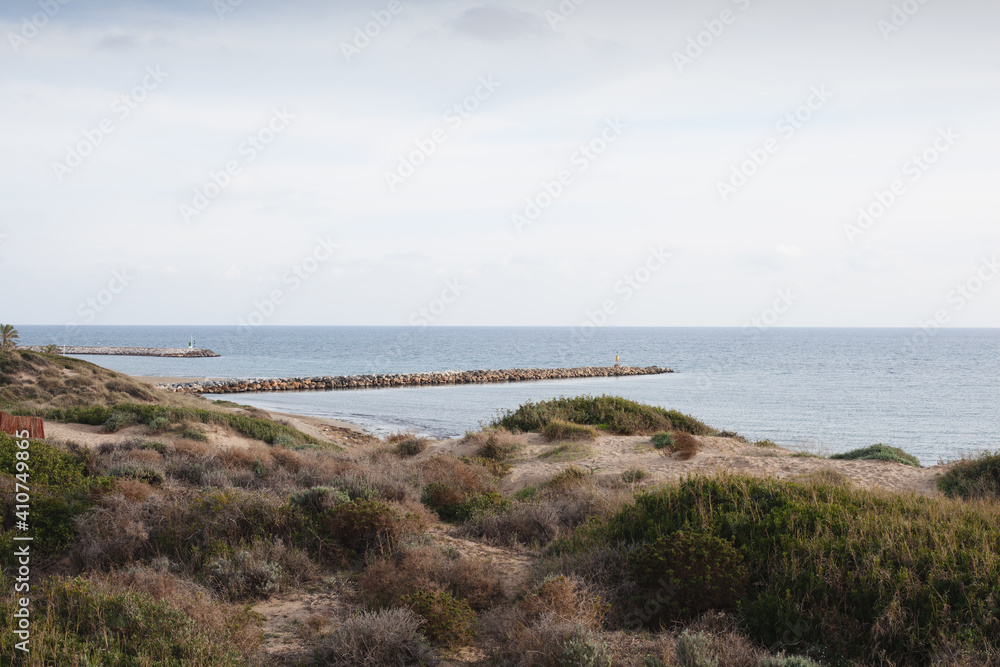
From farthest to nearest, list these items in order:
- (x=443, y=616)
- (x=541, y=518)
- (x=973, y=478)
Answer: (x=973, y=478) → (x=541, y=518) → (x=443, y=616)

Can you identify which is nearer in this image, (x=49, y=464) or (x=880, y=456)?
(x=49, y=464)

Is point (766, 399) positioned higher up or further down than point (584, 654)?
further down

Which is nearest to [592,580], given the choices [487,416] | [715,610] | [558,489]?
[715,610]

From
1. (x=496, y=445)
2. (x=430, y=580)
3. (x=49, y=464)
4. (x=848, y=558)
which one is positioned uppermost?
(x=848, y=558)

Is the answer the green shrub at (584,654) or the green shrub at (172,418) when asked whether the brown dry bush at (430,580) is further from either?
the green shrub at (172,418)

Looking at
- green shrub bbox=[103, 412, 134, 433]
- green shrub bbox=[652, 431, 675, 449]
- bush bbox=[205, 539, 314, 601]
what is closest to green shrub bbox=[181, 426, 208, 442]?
green shrub bbox=[103, 412, 134, 433]

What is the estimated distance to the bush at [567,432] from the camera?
18719mm

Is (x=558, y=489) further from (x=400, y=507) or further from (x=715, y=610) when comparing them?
(x=715, y=610)

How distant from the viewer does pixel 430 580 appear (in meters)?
6.73

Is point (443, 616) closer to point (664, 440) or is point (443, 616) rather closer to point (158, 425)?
point (664, 440)

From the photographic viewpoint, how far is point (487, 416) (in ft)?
117

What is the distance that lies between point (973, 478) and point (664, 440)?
707 cm

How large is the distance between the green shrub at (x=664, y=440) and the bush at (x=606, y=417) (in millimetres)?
1547

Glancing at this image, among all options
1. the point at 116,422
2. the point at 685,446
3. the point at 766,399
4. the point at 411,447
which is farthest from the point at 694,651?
the point at 766,399
